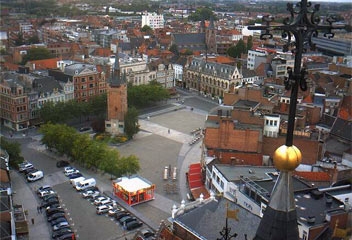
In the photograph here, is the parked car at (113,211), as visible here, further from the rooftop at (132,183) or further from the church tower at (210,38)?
the church tower at (210,38)

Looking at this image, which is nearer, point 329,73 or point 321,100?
point 321,100

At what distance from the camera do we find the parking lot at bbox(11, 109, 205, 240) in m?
25.0

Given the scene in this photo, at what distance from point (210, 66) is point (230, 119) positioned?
88.0 feet

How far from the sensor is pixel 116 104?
1639 inches

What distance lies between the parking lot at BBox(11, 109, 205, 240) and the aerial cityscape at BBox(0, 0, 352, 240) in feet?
0.40

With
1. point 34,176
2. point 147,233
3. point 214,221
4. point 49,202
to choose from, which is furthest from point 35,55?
point 214,221

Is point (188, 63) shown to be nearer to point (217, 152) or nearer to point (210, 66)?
point (210, 66)

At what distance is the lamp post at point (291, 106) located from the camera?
4344 millimetres

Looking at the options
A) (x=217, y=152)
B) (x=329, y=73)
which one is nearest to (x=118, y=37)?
(x=329, y=73)

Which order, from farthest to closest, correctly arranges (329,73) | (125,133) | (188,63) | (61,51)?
(61,51) → (188,63) → (329,73) → (125,133)

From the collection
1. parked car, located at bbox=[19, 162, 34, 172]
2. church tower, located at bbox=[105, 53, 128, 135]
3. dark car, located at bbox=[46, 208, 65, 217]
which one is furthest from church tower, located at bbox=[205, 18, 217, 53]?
dark car, located at bbox=[46, 208, 65, 217]

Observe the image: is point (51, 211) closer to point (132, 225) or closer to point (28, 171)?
point (132, 225)

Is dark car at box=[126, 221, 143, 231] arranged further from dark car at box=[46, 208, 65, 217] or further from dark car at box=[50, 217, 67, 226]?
dark car at box=[46, 208, 65, 217]

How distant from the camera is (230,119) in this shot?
32.2 meters
